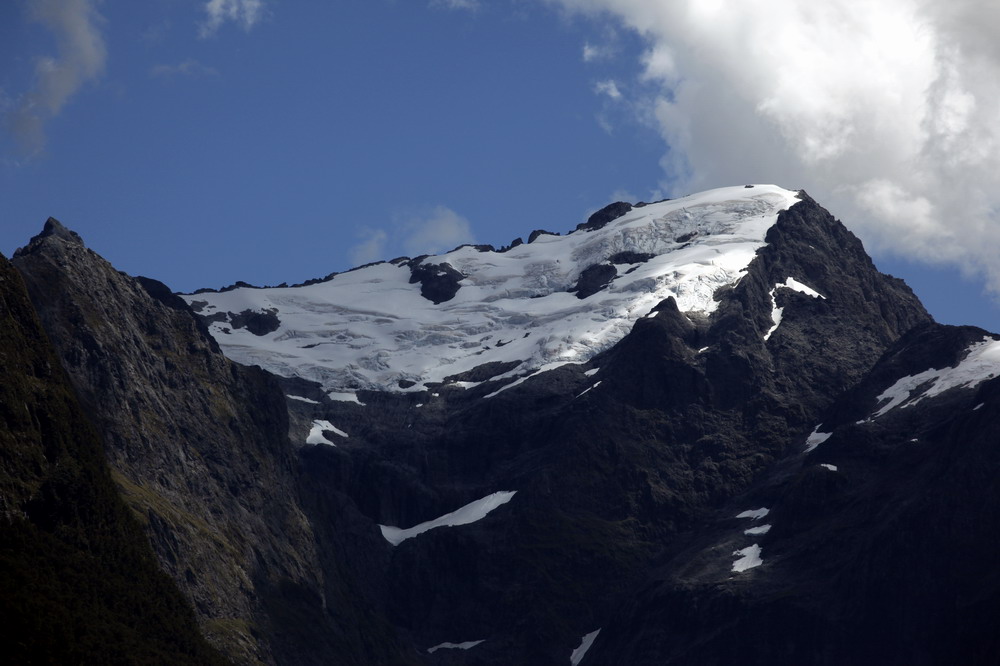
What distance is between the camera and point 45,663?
16912cm

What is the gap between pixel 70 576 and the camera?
189750 mm

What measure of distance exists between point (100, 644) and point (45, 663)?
48.5 ft

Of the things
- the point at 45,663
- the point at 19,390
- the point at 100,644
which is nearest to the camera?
the point at 45,663

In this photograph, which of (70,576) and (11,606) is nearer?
(11,606)

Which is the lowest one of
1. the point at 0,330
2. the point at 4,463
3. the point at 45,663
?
the point at 45,663

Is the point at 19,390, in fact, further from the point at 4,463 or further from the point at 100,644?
the point at 100,644

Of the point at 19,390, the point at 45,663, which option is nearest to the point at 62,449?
the point at 19,390

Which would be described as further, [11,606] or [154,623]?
[154,623]

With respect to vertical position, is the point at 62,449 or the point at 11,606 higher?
the point at 62,449

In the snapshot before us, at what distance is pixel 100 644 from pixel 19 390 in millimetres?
31247

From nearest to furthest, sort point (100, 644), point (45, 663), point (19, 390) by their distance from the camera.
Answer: point (45, 663)
point (100, 644)
point (19, 390)

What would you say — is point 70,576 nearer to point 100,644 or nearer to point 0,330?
point 100,644

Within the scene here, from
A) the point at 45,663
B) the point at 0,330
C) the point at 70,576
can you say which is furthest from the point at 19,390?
the point at 45,663

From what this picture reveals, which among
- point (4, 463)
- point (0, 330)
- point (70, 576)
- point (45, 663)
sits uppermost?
point (0, 330)
